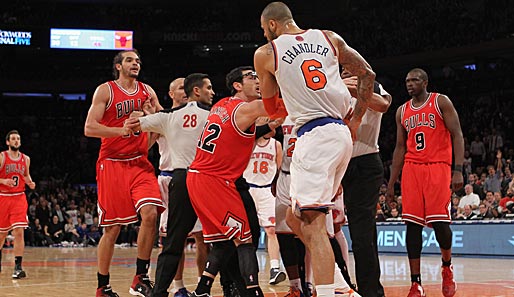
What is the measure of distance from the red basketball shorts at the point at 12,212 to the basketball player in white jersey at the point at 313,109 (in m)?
7.84

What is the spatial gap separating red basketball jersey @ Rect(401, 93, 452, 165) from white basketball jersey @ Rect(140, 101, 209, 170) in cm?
228

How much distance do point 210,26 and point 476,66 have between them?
13.5m

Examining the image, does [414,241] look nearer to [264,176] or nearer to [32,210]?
[264,176]

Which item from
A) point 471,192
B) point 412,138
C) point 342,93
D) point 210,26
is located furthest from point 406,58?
point 342,93

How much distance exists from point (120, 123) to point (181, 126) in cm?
82

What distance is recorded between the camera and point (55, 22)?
1324 inches

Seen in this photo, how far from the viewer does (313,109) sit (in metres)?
5.03

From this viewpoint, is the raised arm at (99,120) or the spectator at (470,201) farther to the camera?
the spectator at (470,201)

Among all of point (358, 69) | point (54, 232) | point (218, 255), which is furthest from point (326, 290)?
point (54, 232)

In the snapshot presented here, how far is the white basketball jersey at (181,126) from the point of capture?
22.2 feet

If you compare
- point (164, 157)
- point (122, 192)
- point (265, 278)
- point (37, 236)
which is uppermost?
point (164, 157)

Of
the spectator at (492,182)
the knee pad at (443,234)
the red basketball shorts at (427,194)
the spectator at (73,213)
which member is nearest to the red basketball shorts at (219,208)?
the red basketball shorts at (427,194)

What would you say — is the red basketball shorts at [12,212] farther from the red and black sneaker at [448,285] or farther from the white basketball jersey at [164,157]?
the red and black sneaker at [448,285]

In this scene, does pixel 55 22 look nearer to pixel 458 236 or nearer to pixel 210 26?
pixel 210 26
